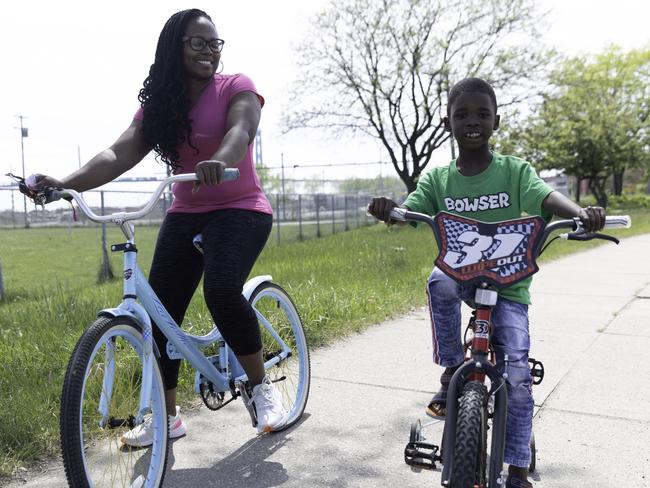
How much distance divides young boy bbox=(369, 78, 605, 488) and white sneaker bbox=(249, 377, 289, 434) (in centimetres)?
82

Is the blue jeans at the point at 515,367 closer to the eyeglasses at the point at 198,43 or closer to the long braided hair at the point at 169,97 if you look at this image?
the long braided hair at the point at 169,97

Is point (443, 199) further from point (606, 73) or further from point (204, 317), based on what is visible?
point (606, 73)

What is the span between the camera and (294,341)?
158 inches

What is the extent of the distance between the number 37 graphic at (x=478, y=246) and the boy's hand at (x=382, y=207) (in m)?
0.34

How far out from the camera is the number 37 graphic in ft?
7.31

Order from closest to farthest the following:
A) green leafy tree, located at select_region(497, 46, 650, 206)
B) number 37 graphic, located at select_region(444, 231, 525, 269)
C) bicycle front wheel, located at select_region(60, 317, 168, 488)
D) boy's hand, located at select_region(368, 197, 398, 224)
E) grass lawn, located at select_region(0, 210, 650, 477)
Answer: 1. bicycle front wheel, located at select_region(60, 317, 168, 488)
2. number 37 graphic, located at select_region(444, 231, 525, 269)
3. boy's hand, located at select_region(368, 197, 398, 224)
4. grass lawn, located at select_region(0, 210, 650, 477)
5. green leafy tree, located at select_region(497, 46, 650, 206)

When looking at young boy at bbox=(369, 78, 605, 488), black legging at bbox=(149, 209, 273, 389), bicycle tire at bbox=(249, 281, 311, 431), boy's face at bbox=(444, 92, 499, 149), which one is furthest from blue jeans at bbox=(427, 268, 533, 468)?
bicycle tire at bbox=(249, 281, 311, 431)

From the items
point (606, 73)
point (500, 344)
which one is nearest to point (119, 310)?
point (500, 344)

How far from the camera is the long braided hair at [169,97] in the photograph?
9.41ft

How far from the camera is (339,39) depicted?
22.8 m

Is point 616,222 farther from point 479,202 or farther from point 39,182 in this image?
point 39,182

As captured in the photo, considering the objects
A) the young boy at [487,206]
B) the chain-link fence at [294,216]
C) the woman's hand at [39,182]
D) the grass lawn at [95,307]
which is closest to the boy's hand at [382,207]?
the young boy at [487,206]

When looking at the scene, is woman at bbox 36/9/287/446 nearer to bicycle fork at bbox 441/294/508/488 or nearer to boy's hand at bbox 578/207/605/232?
bicycle fork at bbox 441/294/508/488

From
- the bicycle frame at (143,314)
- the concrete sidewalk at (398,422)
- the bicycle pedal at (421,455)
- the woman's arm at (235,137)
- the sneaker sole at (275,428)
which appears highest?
the woman's arm at (235,137)
